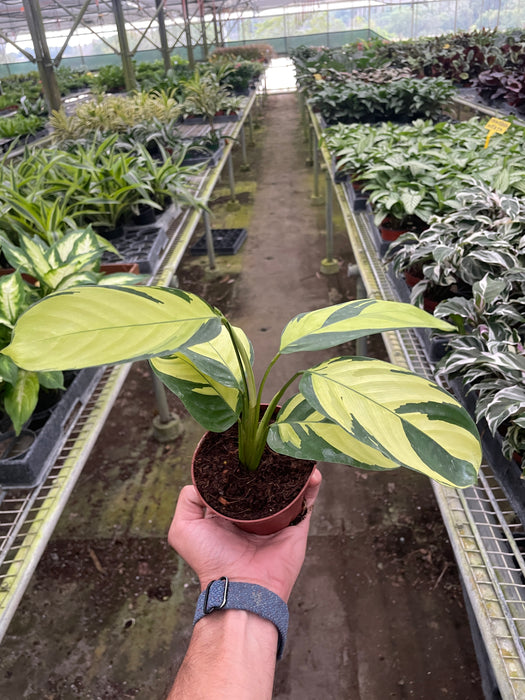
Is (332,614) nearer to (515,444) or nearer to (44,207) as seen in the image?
(515,444)

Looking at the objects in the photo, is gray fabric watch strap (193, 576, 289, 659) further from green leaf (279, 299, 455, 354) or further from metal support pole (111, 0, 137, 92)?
metal support pole (111, 0, 137, 92)

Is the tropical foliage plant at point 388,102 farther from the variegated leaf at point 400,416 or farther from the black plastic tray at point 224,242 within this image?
the variegated leaf at point 400,416

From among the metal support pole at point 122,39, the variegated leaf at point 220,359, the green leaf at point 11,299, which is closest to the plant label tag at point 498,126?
the variegated leaf at point 220,359

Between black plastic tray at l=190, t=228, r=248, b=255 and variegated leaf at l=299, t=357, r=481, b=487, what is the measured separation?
364 centimetres

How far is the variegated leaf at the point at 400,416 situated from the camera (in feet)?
2.00

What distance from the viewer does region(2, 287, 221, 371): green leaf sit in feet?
1.75

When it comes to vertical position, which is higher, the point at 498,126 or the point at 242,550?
the point at 498,126

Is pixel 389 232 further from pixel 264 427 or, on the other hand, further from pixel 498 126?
pixel 264 427

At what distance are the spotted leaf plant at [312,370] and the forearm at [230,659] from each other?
37 centimetres

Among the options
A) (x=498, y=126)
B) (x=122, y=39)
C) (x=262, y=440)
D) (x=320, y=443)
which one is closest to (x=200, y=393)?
(x=262, y=440)

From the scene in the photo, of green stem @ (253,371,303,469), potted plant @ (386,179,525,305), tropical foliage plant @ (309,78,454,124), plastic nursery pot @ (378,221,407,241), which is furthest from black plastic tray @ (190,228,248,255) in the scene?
green stem @ (253,371,303,469)

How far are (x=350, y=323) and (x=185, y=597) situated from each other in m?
1.41

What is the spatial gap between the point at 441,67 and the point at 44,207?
16.8 ft

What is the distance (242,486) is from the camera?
0.89 meters
